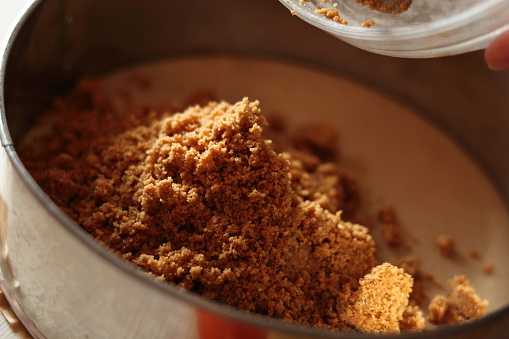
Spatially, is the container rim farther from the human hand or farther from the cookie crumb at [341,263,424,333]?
the cookie crumb at [341,263,424,333]

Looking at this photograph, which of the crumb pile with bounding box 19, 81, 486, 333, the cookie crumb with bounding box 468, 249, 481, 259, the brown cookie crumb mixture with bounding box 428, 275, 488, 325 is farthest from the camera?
the cookie crumb with bounding box 468, 249, 481, 259

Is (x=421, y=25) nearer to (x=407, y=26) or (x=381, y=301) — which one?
(x=407, y=26)

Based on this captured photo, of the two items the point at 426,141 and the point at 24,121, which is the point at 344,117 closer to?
the point at 426,141

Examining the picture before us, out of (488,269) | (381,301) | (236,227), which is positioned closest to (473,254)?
(488,269)

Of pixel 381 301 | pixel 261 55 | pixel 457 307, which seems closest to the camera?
pixel 381 301

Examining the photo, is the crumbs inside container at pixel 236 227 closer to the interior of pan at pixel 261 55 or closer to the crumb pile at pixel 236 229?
the crumb pile at pixel 236 229

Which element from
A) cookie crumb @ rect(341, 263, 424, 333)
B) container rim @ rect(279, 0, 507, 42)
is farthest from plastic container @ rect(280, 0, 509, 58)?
cookie crumb @ rect(341, 263, 424, 333)

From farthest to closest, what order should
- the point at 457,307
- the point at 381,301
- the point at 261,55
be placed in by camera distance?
the point at 261,55, the point at 457,307, the point at 381,301

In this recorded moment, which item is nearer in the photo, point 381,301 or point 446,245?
point 381,301
